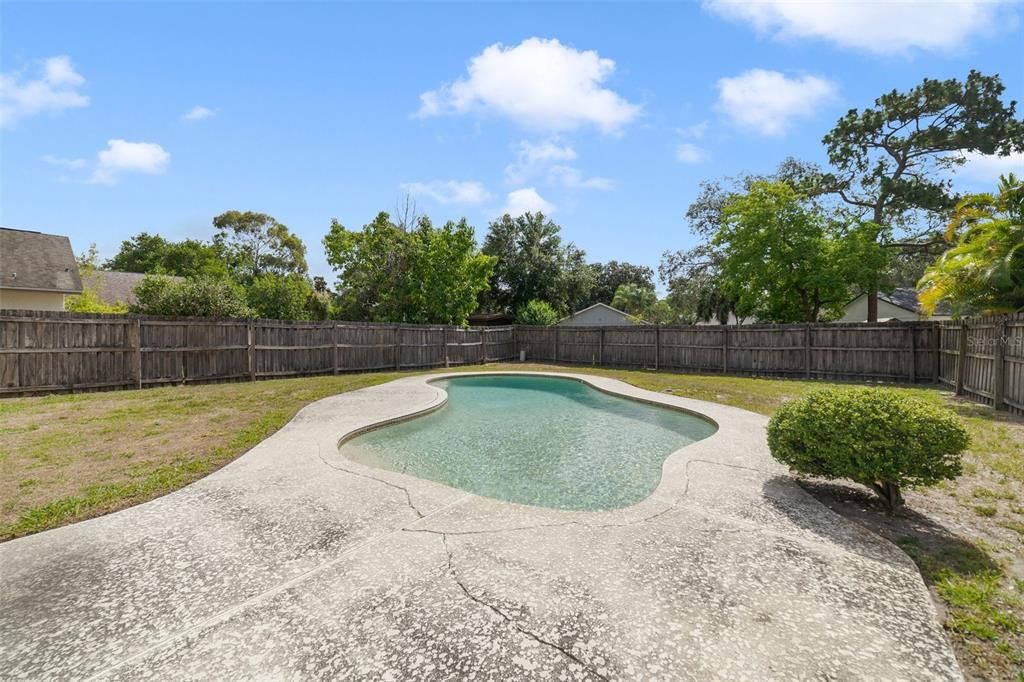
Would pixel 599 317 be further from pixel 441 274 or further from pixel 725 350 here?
pixel 725 350

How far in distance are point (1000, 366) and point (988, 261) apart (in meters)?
2.11

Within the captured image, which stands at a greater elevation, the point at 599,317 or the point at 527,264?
the point at 527,264

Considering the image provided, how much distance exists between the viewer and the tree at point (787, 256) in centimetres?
1842

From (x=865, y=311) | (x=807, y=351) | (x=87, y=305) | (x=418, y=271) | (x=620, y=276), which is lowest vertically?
(x=807, y=351)

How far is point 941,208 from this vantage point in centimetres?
1998

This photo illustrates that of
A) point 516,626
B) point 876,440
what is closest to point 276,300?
point 516,626

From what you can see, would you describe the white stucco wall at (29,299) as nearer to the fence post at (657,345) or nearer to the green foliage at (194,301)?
the green foliage at (194,301)

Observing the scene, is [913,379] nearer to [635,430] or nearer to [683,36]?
[635,430]

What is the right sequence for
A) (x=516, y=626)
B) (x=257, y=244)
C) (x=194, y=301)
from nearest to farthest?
(x=516, y=626) → (x=194, y=301) → (x=257, y=244)

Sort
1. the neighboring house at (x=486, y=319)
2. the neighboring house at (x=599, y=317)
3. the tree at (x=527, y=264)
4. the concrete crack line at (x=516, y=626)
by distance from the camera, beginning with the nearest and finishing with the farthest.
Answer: the concrete crack line at (x=516, y=626), the neighboring house at (x=486, y=319), the tree at (x=527, y=264), the neighboring house at (x=599, y=317)

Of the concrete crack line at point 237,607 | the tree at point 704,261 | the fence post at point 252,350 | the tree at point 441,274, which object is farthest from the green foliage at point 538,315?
the concrete crack line at point 237,607

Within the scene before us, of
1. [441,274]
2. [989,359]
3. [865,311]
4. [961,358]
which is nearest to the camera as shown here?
[989,359]

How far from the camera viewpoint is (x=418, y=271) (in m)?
24.2

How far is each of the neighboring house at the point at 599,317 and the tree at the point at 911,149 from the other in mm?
14891
